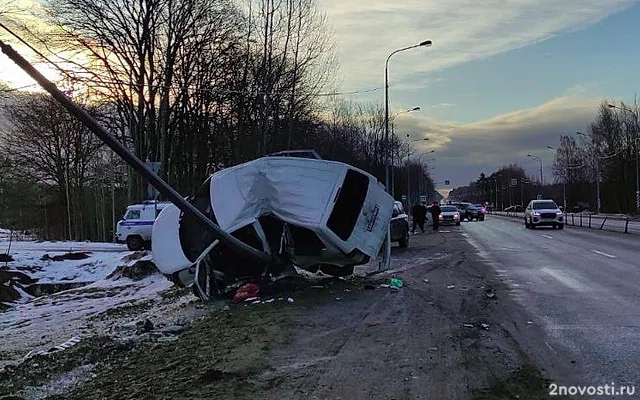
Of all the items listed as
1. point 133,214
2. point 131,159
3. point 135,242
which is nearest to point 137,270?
point 135,242

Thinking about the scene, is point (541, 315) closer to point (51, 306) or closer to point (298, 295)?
point (298, 295)

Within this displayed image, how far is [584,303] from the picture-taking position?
419 inches

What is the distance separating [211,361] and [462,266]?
1144cm

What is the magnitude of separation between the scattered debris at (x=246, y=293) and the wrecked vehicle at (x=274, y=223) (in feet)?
1.56

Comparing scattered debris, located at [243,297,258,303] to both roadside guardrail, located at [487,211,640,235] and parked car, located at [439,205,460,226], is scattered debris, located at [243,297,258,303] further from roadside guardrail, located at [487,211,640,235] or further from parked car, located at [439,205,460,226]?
parked car, located at [439,205,460,226]

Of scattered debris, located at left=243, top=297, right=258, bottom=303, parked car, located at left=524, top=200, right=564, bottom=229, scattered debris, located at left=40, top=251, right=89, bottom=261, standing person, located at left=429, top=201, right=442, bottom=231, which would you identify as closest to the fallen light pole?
scattered debris, located at left=243, top=297, right=258, bottom=303

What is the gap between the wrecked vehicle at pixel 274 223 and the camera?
11836 millimetres

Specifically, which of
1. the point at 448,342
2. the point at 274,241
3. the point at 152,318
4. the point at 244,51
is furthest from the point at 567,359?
the point at 244,51

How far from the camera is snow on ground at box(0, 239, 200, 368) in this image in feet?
38.5

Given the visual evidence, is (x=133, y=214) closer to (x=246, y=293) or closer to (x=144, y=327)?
(x=246, y=293)

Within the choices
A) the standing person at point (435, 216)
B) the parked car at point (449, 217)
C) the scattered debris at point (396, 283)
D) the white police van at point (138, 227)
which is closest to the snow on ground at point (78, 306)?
the scattered debris at point (396, 283)

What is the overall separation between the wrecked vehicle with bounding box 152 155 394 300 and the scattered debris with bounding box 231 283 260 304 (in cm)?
47

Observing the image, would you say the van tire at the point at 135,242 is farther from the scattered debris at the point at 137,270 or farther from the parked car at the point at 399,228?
the parked car at the point at 399,228

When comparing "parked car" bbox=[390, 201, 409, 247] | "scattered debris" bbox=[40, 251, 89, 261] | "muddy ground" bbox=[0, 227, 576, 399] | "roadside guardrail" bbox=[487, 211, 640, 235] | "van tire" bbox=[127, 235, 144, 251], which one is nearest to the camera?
"muddy ground" bbox=[0, 227, 576, 399]
